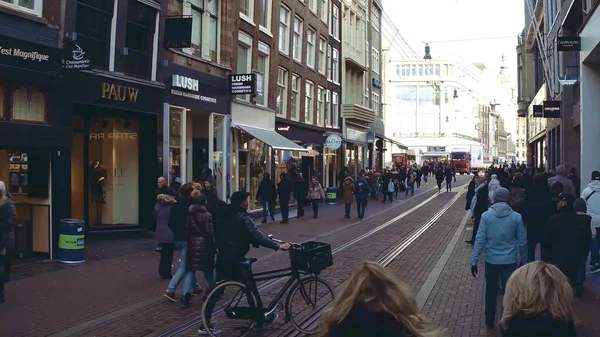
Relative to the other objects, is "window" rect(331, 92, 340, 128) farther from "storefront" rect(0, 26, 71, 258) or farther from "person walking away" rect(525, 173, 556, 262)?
"person walking away" rect(525, 173, 556, 262)

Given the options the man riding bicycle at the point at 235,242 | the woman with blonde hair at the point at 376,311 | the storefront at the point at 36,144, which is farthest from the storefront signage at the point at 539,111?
the woman with blonde hair at the point at 376,311

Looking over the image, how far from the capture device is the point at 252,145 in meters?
26.7

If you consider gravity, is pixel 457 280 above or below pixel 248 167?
below

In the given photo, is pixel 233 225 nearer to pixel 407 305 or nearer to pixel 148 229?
pixel 407 305

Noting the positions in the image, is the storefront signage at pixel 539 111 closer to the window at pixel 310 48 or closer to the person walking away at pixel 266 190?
the window at pixel 310 48

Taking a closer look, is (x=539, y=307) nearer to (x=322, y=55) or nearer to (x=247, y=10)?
(x=247, y=10)

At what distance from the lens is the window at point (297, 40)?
32.1m

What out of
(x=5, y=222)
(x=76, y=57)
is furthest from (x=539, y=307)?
(x=76, y=57)

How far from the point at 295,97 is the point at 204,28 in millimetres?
11081

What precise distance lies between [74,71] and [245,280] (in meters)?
9.06

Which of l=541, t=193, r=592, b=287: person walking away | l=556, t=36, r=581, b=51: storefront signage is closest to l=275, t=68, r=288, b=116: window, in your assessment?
l=556, t=36, r=581, b=51: storefront signage

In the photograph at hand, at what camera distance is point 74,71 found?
48.5 ft

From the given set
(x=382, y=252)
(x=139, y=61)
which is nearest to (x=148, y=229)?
(x=139, y=61)

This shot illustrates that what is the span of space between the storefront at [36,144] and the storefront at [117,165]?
345 cm
